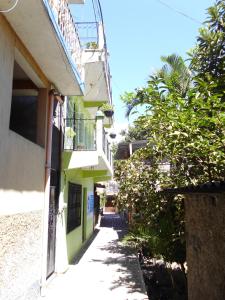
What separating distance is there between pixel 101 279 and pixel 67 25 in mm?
6981

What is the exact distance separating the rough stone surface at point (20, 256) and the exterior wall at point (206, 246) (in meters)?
3.48

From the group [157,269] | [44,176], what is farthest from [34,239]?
[157,269]

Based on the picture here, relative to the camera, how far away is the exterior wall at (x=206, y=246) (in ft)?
19.2

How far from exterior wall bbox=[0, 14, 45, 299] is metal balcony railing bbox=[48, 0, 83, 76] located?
1.23 meters

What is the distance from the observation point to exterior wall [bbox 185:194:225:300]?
19.2 ft

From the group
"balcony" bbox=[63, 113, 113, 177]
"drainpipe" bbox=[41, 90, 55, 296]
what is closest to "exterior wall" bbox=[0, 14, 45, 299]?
"drainpipe" bbox=[41, 90, 55, 296]

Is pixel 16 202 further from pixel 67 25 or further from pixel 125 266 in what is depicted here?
pixel 125 266

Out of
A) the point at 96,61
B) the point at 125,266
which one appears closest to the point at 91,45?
the point at 96,61

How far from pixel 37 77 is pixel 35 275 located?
14.8ft

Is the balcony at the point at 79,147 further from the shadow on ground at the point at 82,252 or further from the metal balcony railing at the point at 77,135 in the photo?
the shadow on ground at the point at 82,252

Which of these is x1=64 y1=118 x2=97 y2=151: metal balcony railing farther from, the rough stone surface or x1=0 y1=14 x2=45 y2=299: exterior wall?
the rough stone surface

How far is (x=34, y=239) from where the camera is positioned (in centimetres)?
736

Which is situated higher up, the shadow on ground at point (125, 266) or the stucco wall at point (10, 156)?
the stucco wall at point (10, 156)

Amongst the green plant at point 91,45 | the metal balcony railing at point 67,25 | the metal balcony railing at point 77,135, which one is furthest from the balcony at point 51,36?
the green plant at point 91,45
